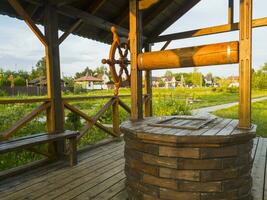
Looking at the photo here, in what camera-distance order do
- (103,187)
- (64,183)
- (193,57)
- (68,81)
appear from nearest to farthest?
(193,57) → (103,187) → (64,183) → (68,81)

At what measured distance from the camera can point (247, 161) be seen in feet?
6.81

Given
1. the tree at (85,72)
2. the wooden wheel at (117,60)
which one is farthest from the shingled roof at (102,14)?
the tree at (85,72)

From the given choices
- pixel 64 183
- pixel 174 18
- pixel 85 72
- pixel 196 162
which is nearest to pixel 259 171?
pixel 196 162

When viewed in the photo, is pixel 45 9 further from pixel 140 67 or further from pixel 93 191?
pixel 93 191

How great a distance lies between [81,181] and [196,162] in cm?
163

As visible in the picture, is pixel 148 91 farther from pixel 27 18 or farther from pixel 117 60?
pixel 117 60

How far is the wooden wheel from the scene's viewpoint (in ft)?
7.73

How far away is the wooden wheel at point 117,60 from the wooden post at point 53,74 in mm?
1520

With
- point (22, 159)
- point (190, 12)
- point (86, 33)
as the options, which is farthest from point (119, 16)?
point (22, 159)

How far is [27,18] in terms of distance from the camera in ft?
10.7

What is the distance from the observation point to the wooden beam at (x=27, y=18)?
3.11 metres

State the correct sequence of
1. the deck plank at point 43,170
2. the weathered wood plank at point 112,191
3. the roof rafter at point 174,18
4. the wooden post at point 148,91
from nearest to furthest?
the weathered wood plank at point 112,191, the deck plank at point 43,170, the roof rafter at point 174,18, the wooden post at point 148,91

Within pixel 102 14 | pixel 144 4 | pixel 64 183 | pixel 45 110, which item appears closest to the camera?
pixel 144 4

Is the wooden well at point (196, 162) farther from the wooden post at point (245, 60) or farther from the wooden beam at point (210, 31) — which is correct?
the wooden beam at point (210, 31)
